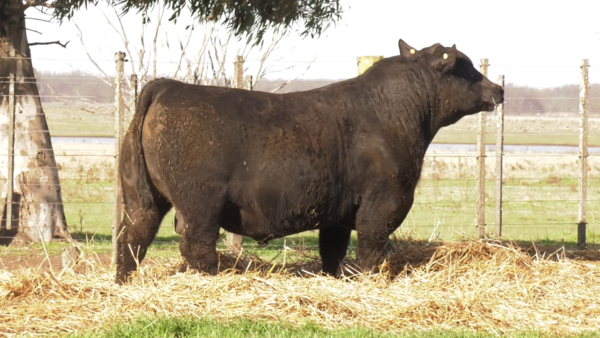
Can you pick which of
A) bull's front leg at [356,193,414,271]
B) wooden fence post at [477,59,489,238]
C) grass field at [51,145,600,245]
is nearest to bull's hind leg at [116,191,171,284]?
bull's front leg at [356,193,414,271]

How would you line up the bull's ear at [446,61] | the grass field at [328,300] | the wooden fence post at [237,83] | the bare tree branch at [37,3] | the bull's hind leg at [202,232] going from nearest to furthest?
the grass field at [328,300] → the bull's hind leg at [202,232] → the bull's ear at [446,61] → the wooden fence post at [237,83] → the bare tree branch at [37,3]

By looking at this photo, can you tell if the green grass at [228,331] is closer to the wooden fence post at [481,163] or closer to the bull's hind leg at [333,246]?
the bull's hind leg at [333,246]

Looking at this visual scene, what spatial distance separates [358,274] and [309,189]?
3.23ft

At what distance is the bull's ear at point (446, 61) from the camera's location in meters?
7.58

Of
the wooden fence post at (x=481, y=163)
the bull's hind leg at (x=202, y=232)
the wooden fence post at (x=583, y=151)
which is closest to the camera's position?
the bull's hind leg at (x=202, y=232)

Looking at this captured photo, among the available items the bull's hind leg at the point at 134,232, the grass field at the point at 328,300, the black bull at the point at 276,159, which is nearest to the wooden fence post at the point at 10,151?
the grass field at the point at 328,300

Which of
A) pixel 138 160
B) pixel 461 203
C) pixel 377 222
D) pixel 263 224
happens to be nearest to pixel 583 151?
pixel 377 222

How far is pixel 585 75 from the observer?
10.9 metres

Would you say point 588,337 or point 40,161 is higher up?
point 40,161

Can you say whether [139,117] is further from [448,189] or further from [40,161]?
[448,189]

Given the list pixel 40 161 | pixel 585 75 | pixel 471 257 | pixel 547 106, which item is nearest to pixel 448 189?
pixel 585 75

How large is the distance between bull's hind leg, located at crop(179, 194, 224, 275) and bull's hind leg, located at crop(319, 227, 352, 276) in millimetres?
1329

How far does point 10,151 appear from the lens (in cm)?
1159

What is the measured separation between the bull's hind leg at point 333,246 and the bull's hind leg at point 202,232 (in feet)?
4.36
